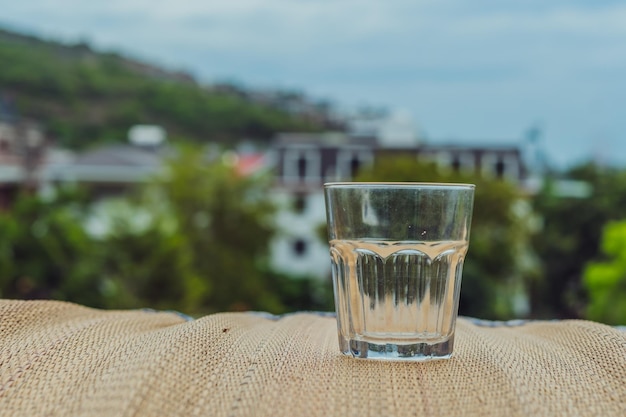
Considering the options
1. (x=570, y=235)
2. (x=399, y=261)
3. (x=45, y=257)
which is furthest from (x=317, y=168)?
(x=399, y=261)

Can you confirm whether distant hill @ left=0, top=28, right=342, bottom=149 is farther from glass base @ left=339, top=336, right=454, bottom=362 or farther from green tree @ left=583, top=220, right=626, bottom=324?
glass base @ left=339, top=336, right=454, bottom=362

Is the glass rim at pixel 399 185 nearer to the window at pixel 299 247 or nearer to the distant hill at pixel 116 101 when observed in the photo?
the distant hill at pixel 116 101

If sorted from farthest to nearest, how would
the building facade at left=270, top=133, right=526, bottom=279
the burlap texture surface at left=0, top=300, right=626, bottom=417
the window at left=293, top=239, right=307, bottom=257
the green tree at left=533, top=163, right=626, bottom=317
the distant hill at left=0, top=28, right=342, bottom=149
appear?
the window at left=293, top=239, right=307, bottom=257
the distant hill at left=0, top=28, right=342, bottom=149
the building facade at left=270, top=133, right=526, bottom=279
the green tree at left=533, top=163, right=626, bottom=317
the burlap texture surface at left=0, top=300, right=626, bottom=417

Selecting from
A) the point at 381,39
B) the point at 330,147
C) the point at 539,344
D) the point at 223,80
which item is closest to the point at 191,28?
the point at 381,39

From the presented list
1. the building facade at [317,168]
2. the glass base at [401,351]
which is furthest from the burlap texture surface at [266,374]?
the building facade at [317,168]

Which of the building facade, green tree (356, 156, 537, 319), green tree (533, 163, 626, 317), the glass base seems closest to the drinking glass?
the glass base

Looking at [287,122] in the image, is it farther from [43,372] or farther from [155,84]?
[43,372]

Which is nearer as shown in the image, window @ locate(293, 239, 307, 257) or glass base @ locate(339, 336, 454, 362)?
glass base @ locate(339, 336, 454, 362)
